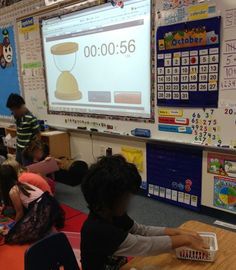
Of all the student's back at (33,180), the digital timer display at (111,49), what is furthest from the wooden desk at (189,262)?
the digital timer display at (111,49)

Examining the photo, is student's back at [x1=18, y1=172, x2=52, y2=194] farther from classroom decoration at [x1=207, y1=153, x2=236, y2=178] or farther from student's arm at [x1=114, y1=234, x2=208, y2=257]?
student's arm at [x1=114, y1=234, x2=208, y2=257]

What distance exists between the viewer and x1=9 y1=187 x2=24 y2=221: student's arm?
2.43 m

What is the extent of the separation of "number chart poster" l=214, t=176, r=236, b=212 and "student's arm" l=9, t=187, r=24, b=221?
1.71m

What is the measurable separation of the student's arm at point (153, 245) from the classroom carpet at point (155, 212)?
1.46 meters

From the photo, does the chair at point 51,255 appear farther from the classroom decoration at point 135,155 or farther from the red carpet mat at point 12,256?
the classroom decoration at point 135,155

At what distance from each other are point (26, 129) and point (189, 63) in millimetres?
2047

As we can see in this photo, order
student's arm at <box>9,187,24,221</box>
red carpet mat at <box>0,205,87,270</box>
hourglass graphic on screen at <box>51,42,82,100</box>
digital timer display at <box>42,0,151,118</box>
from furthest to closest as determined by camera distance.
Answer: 1. hourglass graphic on screen at <box>51,42,82,100</box>
2. digital timer display at <box>42,0,151,118</box>
3. student's arm at <box>9,187,24,221</box>
4. red carpet mat at <box>0,205,87,270</box>

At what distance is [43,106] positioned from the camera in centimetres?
446

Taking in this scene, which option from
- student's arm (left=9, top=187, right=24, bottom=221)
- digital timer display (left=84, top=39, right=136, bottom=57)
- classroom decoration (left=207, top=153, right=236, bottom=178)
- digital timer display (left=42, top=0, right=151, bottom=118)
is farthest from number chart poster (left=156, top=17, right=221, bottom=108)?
student's arm (left=9, top=187, right=24, bottom=221)

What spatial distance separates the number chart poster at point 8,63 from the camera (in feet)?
15.7

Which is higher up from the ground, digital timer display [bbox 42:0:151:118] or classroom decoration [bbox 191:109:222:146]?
digital timer display [bbox 42:0:151:118]

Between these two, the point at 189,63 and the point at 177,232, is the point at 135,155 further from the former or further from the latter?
the point at 177,232

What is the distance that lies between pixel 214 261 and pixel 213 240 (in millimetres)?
105

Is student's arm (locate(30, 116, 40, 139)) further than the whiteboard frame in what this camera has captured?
Yes
